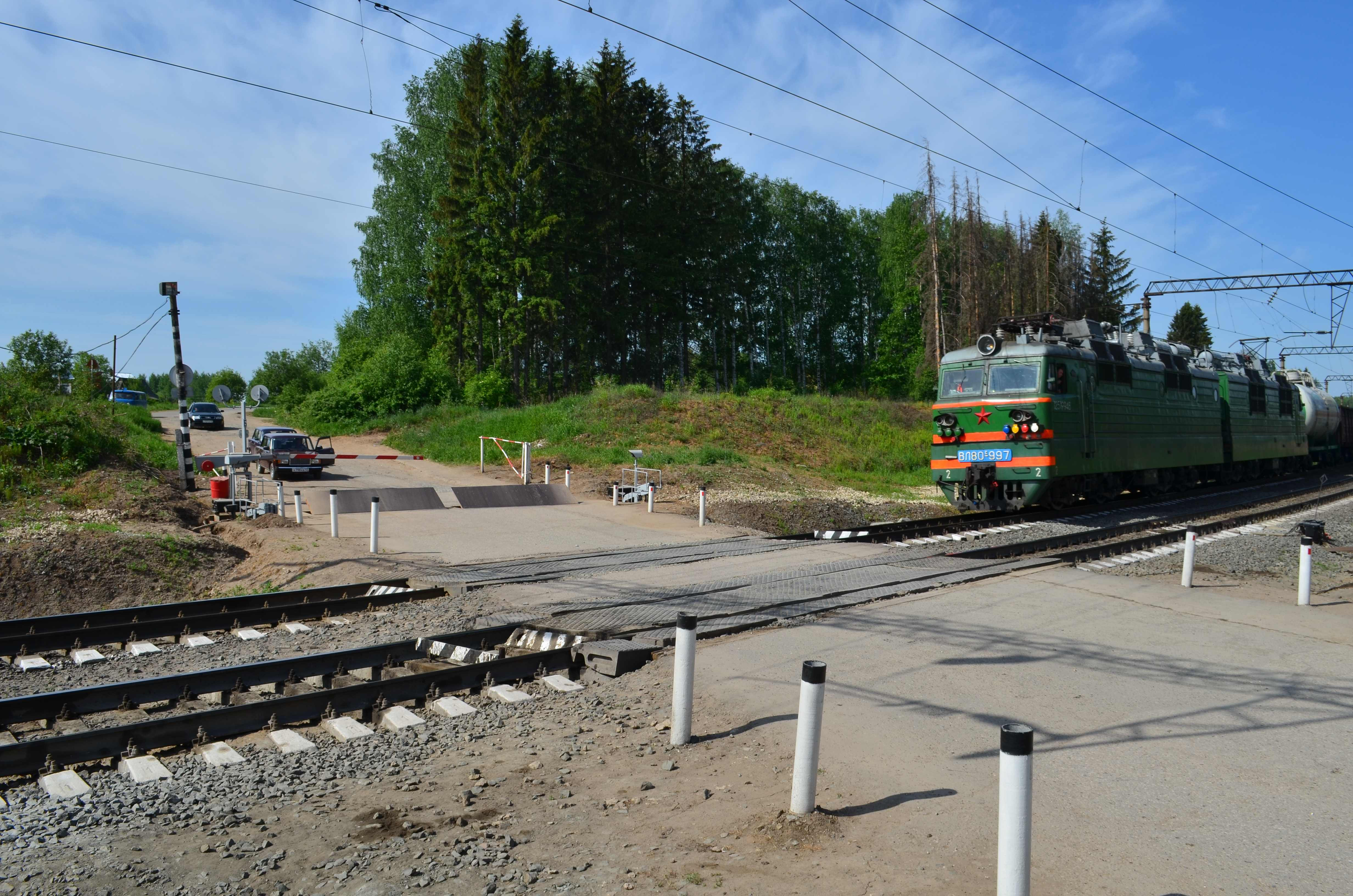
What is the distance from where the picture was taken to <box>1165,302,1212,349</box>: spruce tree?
277 ft

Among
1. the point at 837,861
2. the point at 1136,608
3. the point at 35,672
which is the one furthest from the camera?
the point at 1136,608

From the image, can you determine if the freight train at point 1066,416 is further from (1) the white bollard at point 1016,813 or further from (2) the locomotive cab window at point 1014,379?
(1) the white bollard at point 1016,813

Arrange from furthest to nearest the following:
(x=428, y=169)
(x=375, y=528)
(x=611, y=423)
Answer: (x=428, y=169), (x=611, y=423), (x=375, y=528)

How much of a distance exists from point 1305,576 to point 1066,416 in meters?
7.25

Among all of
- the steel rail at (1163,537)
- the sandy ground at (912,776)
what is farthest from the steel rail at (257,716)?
the steel rail at (1163,537)

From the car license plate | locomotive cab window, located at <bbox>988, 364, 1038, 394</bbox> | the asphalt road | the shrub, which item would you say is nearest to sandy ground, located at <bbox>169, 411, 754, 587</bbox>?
the asphalt road

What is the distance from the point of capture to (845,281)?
66688 millimetres

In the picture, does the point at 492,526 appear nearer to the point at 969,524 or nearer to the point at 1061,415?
the point at 969,524

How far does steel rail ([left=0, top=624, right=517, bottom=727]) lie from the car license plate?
12294 mm

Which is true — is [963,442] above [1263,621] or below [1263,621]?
above

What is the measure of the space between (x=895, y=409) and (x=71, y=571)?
3395cm

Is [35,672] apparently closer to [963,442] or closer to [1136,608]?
[1136,608]

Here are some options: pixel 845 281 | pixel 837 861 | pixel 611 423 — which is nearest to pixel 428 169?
pixel 611 423

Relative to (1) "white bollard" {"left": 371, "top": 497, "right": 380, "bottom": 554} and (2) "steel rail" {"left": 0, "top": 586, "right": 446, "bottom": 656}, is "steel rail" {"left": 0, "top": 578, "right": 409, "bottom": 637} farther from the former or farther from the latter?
(1) "white bollard" {"left": 371, "top": 497, "right": 380, "bottom": 554}
